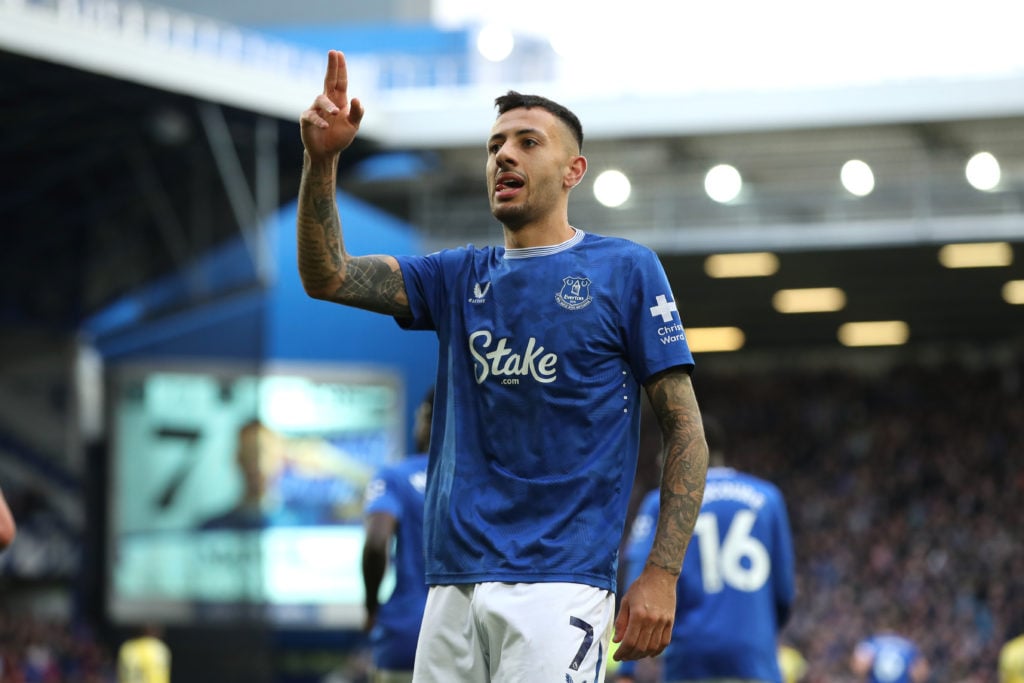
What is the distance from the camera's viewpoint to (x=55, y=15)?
2078cm

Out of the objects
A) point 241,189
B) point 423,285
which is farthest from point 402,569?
point 241,189

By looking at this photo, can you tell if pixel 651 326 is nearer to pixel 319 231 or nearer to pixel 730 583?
pixel 319 231

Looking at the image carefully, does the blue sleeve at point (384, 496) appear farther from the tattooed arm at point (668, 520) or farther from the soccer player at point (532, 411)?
the tattooed arm at point (668, 520)

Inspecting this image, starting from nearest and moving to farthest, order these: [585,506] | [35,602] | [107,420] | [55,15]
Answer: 1. [585,506]
2. [55,15]
3. [107,420]
4. [35,602]

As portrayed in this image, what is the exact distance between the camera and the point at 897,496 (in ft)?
99.7

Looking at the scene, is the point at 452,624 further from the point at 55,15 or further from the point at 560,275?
the point at 55,15

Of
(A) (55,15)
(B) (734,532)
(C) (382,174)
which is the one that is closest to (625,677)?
(B) (734,532)

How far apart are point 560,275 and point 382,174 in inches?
848

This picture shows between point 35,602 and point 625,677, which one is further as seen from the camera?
point 35,602

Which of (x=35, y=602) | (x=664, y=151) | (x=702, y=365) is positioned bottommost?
(x=35, y=602)

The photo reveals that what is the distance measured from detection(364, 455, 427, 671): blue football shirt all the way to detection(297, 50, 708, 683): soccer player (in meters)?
3.19

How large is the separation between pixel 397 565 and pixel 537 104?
363cm

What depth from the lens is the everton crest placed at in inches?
158

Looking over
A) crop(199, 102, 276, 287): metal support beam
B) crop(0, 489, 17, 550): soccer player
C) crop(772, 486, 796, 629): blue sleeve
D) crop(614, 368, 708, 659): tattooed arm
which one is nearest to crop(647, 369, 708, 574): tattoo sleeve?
crop(614, 368, 708, 659): tattooed arm
